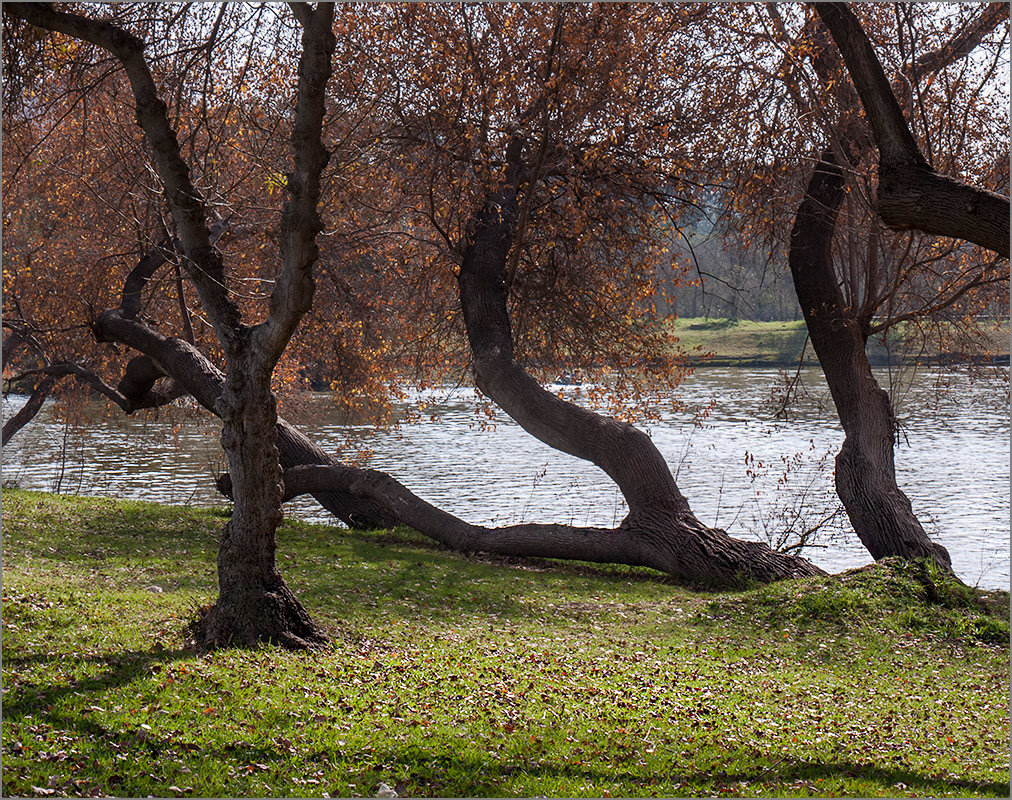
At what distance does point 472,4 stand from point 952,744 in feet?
38.9

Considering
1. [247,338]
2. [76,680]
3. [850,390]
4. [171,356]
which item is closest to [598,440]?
[850,390]

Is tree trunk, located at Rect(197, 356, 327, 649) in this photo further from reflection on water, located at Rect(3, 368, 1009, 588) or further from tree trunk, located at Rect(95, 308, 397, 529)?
reflection on water, located at Rect(3, 368, 1009, 588)

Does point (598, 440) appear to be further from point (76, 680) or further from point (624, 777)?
point (76, 680)

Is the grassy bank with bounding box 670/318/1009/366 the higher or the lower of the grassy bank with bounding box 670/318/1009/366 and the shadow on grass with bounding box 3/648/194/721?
the higher

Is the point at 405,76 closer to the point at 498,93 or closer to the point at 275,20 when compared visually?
the point at 498,93

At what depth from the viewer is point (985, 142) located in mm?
13508

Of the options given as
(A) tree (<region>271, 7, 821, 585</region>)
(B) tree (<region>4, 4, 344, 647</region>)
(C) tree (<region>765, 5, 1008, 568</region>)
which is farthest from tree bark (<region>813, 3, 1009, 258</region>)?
(A) tree (<region>271, 7, 821, 585</region>)

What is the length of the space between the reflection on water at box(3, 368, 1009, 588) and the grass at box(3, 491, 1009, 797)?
4716mm

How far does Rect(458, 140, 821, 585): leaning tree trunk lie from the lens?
1316cm

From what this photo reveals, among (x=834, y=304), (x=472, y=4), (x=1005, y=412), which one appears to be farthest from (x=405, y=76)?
(x=1005, y=412)

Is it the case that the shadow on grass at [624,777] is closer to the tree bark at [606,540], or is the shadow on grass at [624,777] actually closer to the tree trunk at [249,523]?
the tree trunk at [249,523]

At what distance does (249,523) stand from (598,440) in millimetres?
7458

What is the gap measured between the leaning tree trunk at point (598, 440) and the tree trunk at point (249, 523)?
684cm

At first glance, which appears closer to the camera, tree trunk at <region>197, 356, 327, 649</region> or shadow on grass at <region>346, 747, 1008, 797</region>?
shadow on grass at <region>346, 747, 1008, 797</region>
